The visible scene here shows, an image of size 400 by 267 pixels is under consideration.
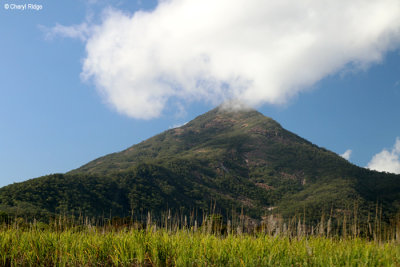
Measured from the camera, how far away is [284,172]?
7343 inches

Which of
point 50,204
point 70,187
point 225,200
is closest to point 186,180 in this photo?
point 225,200

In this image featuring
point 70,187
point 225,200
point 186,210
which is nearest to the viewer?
point 70,187

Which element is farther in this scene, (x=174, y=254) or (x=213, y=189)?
(x=213, y=189)

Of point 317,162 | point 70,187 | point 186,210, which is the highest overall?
point 317,162

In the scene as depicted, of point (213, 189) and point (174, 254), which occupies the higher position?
point (213, 189)

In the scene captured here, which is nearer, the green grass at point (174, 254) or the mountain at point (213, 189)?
the green grass at point (174, 254)

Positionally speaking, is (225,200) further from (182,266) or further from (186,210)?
(182,266)

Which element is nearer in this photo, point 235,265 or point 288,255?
point 235,265

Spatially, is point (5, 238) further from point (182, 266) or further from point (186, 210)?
point (186, 210)

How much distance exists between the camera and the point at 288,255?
6.04m

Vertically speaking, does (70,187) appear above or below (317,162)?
below

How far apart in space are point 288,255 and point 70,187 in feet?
314

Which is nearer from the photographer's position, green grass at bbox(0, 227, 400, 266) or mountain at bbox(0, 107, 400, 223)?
green grass at bbox(0, 227, 400, 266)

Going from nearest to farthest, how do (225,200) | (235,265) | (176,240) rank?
(235,265) < (176,240) < (225,200)
